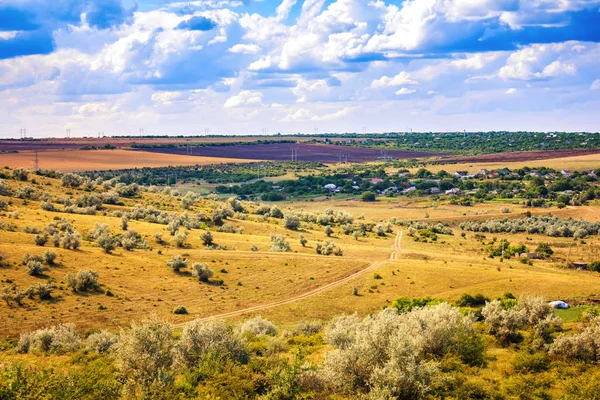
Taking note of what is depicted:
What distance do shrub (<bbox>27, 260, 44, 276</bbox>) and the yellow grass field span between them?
353ft

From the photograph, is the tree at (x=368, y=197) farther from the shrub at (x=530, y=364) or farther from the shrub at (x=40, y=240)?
the shrub at (x=530, y=364)

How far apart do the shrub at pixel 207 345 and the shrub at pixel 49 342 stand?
9.31 metres

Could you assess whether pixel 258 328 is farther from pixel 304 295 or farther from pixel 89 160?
pixel 89 160

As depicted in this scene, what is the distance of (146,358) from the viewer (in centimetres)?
2408

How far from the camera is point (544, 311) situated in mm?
36438

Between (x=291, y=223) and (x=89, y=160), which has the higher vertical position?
(x=89, y=160)

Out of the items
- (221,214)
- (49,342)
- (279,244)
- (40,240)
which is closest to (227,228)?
(221,214)

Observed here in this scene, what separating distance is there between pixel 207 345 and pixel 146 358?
3634 millimetres

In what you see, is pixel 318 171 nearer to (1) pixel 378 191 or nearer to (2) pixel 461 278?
(1) pixel 378 191

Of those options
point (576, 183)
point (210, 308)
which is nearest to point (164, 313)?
point (210, 308)

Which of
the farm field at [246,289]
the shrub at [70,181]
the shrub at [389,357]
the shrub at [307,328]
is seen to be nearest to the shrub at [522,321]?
the farm field at [246,289]

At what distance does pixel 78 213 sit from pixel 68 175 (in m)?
22.4

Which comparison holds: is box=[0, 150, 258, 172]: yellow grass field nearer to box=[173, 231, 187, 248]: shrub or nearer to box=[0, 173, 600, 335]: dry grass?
box=[0, 173, 600, 335]: dry grass

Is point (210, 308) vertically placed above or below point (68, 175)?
below
